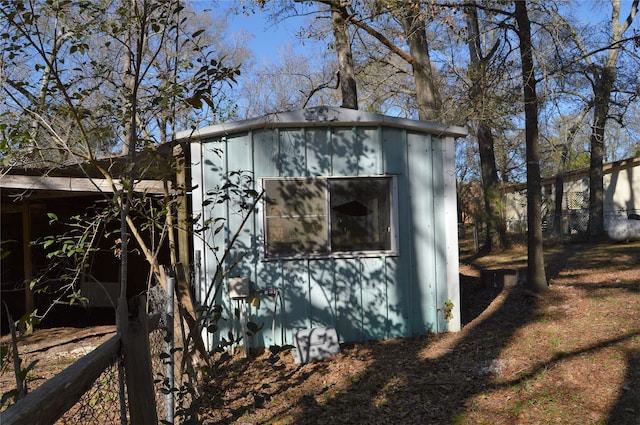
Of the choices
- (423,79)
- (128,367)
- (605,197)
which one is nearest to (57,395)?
(128,367)

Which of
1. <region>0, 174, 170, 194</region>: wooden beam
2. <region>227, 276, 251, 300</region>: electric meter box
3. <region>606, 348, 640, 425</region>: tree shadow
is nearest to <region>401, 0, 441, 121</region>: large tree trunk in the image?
<region>227, 276, 251, 300</region>: electric meter box

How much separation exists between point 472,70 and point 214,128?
5022 mm

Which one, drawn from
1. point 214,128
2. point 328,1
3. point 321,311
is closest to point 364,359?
point 321,311

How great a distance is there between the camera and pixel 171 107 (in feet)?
13.6

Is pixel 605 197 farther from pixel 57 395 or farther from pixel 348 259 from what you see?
pixel 57 395

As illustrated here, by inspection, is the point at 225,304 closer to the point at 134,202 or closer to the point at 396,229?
the point at 396,229

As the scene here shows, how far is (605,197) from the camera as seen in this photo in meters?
24.2

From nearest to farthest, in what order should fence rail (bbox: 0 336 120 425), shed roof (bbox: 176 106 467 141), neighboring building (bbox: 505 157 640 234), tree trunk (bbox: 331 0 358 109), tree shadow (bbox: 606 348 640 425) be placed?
fence rail (bbox: 0 336 120 425) → tree shadow (bbox: 606 348 640 425) → shed roof (bbox: 176 106 467 141) → tree trunk (bbox: 331 0 358 109) → neighboring building (bbox: 505 157 640 234)

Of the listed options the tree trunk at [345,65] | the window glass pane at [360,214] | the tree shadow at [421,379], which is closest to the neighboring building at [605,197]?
the tree trunk at [345,65]

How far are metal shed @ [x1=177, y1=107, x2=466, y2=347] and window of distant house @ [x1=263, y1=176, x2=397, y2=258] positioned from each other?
12 millimetres

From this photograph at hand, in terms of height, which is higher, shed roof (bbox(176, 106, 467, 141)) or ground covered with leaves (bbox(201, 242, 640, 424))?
shed roof (bbox(176, 106, 467, 141))

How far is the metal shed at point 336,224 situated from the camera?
6457 millimetres

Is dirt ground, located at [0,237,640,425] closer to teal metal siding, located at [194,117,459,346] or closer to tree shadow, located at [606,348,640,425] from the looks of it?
tree shadow, located at [606,348,640,425]

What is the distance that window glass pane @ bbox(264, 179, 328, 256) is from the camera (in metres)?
6.53
